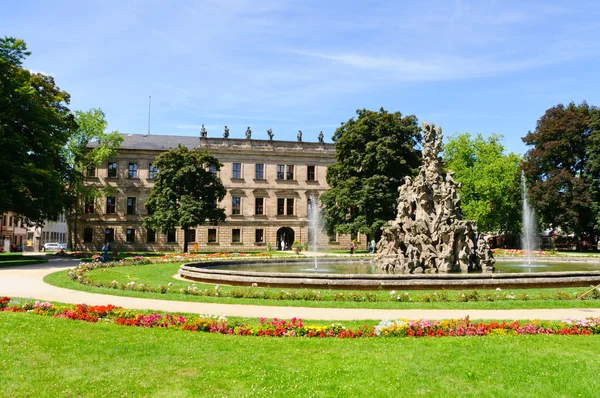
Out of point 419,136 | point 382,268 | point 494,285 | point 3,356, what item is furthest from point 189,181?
point 3,356

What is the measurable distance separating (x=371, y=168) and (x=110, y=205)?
34792 millimetres

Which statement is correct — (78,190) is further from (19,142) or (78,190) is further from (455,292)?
(455,292)

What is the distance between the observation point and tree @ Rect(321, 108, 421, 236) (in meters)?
47.0

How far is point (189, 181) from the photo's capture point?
47875mm

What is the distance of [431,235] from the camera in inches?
911

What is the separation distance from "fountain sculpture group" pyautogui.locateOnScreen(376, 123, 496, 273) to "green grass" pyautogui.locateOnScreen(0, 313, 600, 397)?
12.3m

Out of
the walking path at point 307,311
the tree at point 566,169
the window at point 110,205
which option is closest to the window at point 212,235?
the window at point 110,205

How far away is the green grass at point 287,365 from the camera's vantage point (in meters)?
7.07

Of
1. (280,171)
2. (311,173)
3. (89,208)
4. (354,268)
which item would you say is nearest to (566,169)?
(311,173)

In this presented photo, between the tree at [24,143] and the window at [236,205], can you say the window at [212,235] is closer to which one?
the window at [236,205]

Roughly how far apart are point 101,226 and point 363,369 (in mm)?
59964

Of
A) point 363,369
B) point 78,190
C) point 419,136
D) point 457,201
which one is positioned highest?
point 419,136

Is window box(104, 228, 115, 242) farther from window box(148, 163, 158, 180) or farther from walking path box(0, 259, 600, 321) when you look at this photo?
walking path box(0, 259, 600, 321)

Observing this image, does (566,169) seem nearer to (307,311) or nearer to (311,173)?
(311,173)
